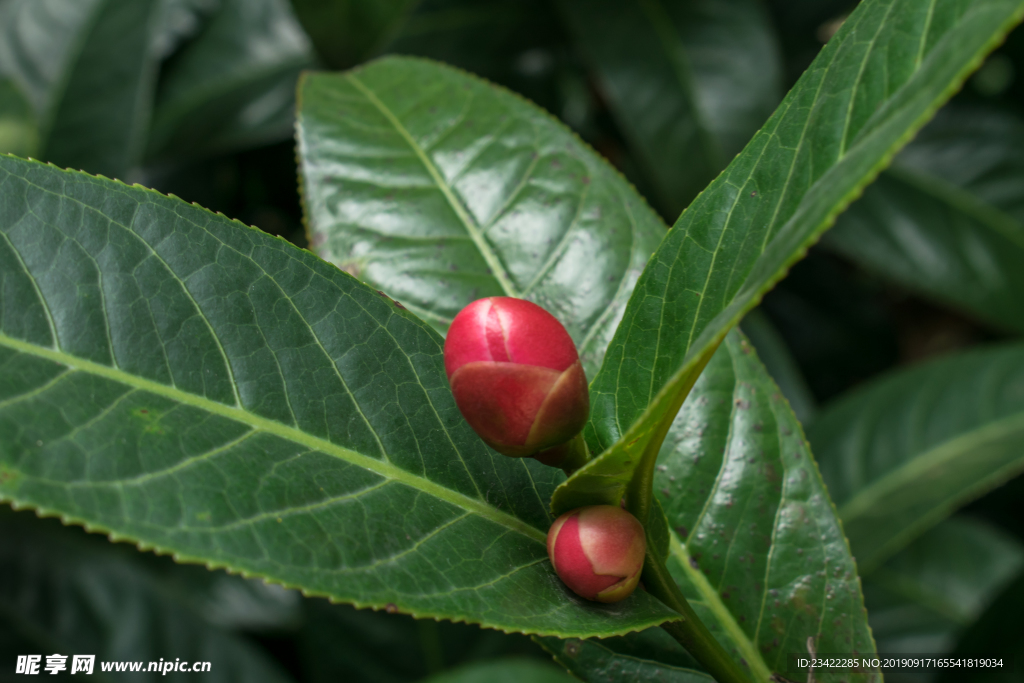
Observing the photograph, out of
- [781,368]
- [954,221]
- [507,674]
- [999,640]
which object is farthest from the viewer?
[954,221]

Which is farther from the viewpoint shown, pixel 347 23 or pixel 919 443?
pixel 919 443

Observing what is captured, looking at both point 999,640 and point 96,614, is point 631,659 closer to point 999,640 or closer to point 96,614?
point 999,640

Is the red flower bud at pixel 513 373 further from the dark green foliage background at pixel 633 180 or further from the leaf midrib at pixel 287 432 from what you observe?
the dark green foliage background at pixel 633 180

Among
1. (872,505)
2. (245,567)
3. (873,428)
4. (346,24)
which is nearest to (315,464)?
(245,567)

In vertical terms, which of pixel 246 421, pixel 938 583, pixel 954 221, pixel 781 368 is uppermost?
pixel 954 221

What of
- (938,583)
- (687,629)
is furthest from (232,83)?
(938,583)

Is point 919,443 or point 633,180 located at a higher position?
point 633,180

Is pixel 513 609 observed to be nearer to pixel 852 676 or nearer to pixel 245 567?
pixel 245 567
